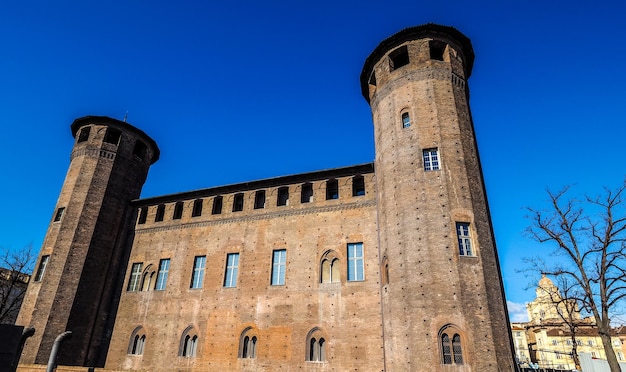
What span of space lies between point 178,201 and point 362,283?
12.5 metres

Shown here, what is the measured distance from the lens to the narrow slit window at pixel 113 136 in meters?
23.9

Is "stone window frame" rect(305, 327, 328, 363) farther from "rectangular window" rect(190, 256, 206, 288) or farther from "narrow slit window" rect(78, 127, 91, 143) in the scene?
"narrow slit window" rect(78, 127, 91, 143)

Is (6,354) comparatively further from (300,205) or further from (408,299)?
(300,205)

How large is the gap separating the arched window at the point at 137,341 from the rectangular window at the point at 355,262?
1136 cm

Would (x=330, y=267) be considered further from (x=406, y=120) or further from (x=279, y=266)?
(x=406, y=120)

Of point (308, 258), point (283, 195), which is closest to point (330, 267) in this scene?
point (308, 258)

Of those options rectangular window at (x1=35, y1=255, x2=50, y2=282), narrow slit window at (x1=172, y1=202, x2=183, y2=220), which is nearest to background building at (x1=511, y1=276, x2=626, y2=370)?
narrow slit window at (x1=172, y1=202, x2=183, y2=220)

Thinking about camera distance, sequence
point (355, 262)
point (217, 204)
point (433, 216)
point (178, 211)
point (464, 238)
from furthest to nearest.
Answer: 1. point (178, 211)
2. point (217, 204)
3. point (355, 262)
4. point (433, 216)
5. point (464, 238)

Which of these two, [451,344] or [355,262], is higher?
[355,262]

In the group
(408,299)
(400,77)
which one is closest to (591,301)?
(408,299)

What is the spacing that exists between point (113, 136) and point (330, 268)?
1692 cm

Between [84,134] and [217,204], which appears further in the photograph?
[84,134]

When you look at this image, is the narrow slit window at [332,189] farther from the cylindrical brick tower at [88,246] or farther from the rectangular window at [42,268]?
the rectangular window at [42,268]

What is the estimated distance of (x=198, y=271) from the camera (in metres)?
20.0
